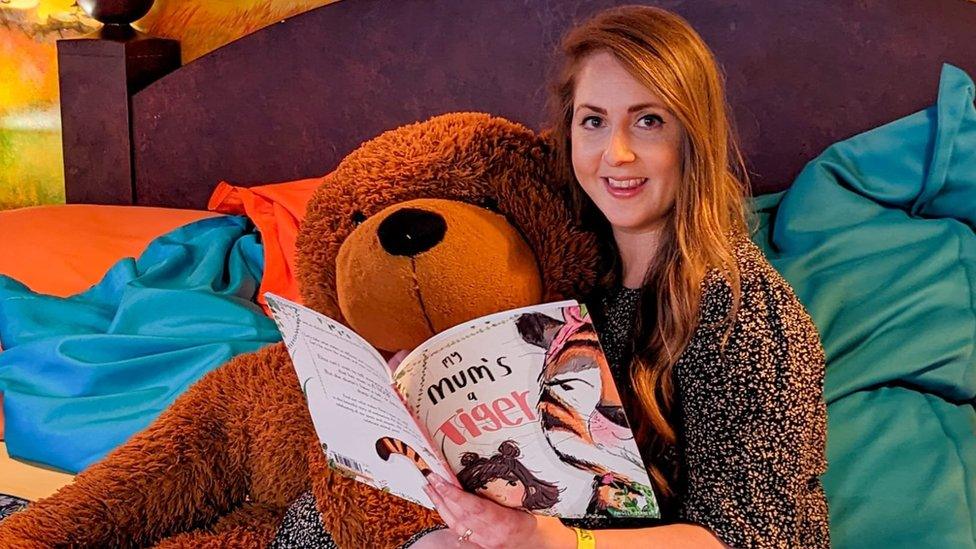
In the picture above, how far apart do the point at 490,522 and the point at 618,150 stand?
0.35m

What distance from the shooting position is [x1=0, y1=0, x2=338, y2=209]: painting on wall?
2.20 meters

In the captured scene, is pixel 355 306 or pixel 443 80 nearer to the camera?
pixel 355 306

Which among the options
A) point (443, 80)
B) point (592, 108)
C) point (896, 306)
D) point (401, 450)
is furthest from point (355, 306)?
point (443, 80)

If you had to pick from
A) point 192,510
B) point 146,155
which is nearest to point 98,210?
point 146,155


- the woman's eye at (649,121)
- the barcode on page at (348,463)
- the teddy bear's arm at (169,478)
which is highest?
the woman's eye at (649,121)

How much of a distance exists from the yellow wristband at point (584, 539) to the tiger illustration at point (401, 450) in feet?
0.48

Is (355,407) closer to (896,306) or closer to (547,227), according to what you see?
(547,227)

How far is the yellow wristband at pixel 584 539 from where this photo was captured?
0.79 metres

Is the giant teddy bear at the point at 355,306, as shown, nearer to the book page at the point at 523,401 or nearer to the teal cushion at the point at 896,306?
the book page at the point at 523,401

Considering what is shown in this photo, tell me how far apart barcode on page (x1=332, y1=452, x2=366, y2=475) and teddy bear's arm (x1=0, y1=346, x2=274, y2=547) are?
1.00 ft

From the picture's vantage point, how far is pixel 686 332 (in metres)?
0.84

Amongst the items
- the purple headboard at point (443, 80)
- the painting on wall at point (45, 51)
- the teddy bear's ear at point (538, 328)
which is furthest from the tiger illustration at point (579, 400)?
the painting on wall at point (45, 51)

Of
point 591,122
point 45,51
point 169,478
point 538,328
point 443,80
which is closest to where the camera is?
point 538,328

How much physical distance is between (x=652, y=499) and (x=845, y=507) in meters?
0.42
